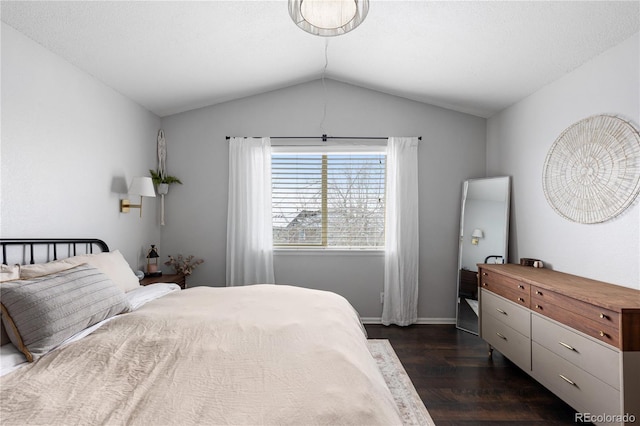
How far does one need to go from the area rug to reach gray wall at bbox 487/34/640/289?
158 centimetres

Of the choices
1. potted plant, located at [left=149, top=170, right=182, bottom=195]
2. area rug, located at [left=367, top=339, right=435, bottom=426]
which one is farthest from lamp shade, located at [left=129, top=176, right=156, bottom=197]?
area rug, located at [left=367, top=339, right=435, bottom=426]

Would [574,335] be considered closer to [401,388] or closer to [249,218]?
[401,388]

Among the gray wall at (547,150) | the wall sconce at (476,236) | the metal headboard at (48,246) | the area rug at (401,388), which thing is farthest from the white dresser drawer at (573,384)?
the metal headboard at (48,246)

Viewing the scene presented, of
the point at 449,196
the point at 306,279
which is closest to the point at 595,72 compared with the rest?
the point at 449,196

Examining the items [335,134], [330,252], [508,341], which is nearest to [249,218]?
[330,252]

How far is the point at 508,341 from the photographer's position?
277 centimetres

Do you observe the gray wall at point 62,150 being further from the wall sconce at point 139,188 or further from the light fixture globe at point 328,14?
the light fixture globe at point 328,14

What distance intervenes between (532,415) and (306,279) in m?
2.55

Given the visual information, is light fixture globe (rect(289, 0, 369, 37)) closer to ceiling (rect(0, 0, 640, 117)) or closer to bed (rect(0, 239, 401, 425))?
ceiling (rect(0, 0, 640, 117))

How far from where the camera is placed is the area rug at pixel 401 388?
7.00 feet

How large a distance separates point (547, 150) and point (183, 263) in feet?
13.0

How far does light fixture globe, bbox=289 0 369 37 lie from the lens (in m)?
1.69

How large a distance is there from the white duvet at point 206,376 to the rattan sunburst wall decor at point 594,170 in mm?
2031

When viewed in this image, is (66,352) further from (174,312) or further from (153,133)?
(153,133)
